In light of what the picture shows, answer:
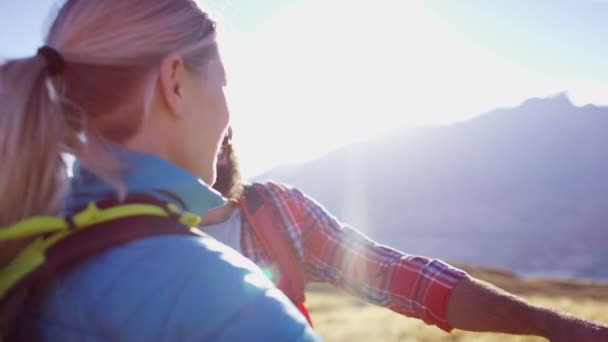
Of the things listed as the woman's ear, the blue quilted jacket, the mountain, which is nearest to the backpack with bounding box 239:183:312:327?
the woman's ear

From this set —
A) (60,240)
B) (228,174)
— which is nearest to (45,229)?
(60,240)

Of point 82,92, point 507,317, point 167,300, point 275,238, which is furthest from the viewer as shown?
point 275,238

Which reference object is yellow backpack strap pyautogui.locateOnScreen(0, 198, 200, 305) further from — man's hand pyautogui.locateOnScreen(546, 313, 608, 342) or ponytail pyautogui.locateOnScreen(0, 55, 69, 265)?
man's hand pyautogui.locateOnScreen(546, 313, 608, 342)

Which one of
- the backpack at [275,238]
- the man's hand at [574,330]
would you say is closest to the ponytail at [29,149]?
the backpack at [275,238]

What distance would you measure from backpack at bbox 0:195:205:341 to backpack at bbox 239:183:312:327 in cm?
105

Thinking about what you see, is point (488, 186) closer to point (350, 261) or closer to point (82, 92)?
point (350, 261)

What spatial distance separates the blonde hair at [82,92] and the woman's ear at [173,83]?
0.02 meters

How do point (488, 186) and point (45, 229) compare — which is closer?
point (45, 229)

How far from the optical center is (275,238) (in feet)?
6.65

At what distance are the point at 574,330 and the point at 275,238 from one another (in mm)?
1123

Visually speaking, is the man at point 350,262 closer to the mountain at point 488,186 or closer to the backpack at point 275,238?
the backpack at point 275,238

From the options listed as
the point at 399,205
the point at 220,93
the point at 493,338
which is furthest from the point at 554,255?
the point at 220,93

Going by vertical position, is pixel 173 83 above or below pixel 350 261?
above

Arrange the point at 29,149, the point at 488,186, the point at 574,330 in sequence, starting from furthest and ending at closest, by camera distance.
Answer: the point at 488,186
the point at 574,330
the point at 29,149
